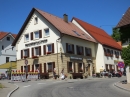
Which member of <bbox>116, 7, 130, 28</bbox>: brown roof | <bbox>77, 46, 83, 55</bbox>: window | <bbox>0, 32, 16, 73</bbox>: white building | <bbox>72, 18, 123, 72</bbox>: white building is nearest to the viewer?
<bbox>116, 7, 130, 28</bbox>: brown roof

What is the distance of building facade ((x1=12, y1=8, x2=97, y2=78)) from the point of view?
104ft

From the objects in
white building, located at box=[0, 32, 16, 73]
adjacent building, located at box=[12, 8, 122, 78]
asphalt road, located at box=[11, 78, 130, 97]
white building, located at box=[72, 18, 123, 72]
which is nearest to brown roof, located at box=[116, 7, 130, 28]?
asphalt road, located at box=[11, 78, 130, 97]

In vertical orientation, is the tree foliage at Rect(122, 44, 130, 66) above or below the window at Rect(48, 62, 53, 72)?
above

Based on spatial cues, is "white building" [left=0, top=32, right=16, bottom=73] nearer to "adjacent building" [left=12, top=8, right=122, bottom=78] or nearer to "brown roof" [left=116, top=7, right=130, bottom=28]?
"adjacent building" [left=12, top=8, right=122, bottom=78]

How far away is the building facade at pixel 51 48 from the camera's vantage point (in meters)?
31.8

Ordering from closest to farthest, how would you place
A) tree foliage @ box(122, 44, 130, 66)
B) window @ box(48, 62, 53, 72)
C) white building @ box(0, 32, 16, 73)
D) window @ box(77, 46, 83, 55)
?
tree foliage @ box(122, 44, 130, 66) → window @ box(48, 62, 53, 72) → window @ box(77, 46, 83, 55) → white building @ box(0, 32, 16, 73)

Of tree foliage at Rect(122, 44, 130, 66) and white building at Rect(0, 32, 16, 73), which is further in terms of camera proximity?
white building at Rect(0, 32, 16, 73)

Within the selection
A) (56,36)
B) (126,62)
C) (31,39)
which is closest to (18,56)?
(31,39)

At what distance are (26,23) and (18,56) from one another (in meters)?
5.91

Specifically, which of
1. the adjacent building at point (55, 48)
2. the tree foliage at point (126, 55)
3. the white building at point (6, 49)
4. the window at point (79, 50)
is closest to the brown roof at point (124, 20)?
the tree foliage at point (126, 55)

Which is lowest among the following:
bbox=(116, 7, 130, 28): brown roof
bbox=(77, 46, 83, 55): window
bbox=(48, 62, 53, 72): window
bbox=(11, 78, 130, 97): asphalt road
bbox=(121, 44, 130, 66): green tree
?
bbox=(11, 78, 130, 97): asphalt road

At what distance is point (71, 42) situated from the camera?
111ft

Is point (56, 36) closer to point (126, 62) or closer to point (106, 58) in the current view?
point (106, 58)

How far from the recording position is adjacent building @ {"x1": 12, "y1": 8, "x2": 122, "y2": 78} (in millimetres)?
31859
